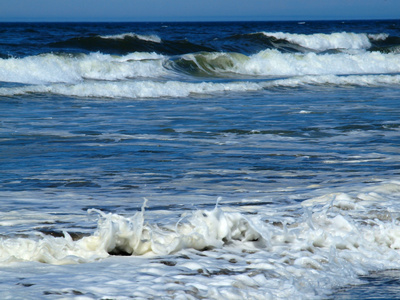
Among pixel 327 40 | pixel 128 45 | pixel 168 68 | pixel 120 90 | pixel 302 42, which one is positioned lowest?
pixel 120 90

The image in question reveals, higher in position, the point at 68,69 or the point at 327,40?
the point at 327,40

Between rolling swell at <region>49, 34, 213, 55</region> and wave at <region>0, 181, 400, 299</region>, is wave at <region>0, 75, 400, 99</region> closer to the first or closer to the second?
wave at <region>0, 181, 400, 299</region>

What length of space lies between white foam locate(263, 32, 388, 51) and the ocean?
22630 millimetres

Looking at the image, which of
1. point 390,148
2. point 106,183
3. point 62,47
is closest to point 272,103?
point 390,148

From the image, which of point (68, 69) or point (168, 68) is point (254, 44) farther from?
point (68, 69)

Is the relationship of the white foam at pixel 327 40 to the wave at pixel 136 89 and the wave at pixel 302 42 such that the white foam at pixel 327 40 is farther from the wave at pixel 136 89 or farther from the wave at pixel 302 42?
the wave at pixel 136 89

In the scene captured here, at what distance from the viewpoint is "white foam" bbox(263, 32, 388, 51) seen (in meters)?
35.1

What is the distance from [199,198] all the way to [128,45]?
2516 centimetres

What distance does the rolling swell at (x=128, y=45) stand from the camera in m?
27.8

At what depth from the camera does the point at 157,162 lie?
20.4ft

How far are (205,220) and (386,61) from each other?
953 inches

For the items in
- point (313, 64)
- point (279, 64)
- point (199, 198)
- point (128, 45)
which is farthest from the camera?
point (128, 45)

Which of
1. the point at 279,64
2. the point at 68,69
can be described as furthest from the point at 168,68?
the point at 279,64

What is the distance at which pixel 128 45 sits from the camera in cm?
2881
